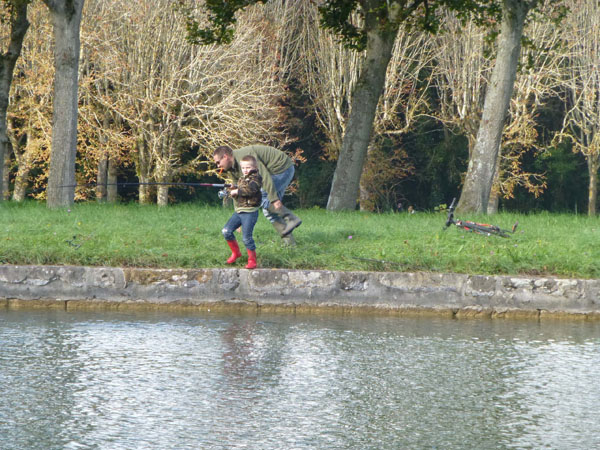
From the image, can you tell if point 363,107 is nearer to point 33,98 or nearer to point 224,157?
point 224,157

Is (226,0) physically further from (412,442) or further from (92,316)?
(412,442)

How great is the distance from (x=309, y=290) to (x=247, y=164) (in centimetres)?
169

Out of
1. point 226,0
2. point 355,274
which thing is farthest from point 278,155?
point 226,0

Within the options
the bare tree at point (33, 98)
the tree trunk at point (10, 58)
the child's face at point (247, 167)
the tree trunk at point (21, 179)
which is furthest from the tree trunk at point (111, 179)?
the child's face at point (247, 167)

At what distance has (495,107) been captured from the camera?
1764cm

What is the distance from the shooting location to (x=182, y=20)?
33219mm

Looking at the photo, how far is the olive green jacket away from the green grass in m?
0.73

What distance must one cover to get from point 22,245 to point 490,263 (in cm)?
532

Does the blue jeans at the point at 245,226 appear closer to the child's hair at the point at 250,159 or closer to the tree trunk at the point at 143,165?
the child's hair at the point at 250,159

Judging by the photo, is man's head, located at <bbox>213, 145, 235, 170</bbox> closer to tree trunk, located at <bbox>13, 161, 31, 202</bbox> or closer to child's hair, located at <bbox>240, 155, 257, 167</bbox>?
child's hair, located at <bbox>240, 155, 257, 167</bbox>

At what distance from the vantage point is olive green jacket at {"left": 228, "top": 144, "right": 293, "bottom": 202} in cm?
1079

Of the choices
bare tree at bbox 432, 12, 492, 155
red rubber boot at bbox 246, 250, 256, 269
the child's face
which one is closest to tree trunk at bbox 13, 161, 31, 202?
bare tree at bbox 432, 12, 492, 155

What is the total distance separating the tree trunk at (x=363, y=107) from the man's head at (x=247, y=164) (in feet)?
28.8

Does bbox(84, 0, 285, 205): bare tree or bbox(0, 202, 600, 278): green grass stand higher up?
bbox(84, 0, 285, 205): bare tree
